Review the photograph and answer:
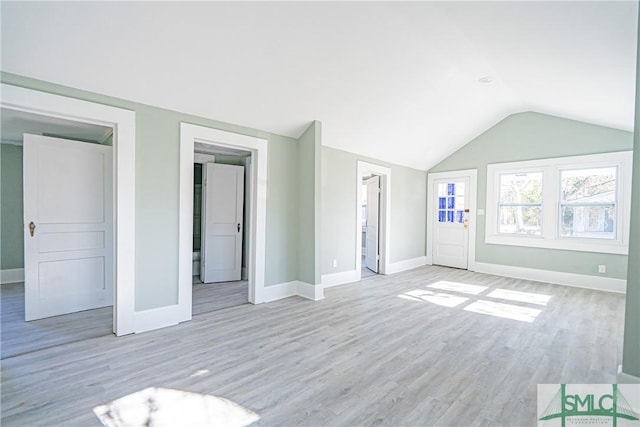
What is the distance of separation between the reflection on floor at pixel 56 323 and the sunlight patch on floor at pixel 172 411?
1.43 meters

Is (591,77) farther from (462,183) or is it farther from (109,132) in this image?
(109,132)

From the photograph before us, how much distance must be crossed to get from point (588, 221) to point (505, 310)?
9.60ft

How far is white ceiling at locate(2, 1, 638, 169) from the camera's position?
2.38 meters

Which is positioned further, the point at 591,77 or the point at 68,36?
the point at 591,77

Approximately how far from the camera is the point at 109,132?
4.17 m

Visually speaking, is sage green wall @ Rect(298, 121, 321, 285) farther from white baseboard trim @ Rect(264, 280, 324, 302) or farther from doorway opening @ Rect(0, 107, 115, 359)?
doorway opening @ Rect(0, 107, 115, 359)

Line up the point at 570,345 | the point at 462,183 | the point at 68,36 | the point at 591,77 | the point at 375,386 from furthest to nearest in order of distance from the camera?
1. the point at 462,183
2. the point at 591,77
3. the point at 570,345
4. the point at 68,36
5. the point at 375,386

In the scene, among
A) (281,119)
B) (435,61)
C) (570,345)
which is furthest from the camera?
(281,119)

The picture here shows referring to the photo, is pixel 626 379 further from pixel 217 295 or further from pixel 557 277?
pixel 217 295

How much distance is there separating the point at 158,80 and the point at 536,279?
688 centimetres

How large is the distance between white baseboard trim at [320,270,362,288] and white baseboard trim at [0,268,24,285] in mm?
5287

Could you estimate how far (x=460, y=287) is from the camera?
17.1 ft

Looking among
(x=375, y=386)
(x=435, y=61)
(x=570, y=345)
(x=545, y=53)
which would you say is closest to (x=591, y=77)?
(x=545, y=53)

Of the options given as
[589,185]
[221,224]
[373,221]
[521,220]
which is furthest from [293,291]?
[589,185]
